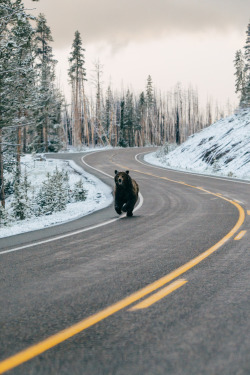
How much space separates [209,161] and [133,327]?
98.4 feet

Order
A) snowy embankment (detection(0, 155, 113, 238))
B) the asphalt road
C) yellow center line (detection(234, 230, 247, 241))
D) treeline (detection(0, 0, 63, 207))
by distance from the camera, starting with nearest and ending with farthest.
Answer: the asphalt road < yellow center line (detection(234, 230, 247, 241)) < snowy embankment (detection(0, 155, 113, 238)) < treeline (detection(0, 0, 63, 207))

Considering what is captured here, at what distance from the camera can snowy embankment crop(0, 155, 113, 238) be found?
1026cm

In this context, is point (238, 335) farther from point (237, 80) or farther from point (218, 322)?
point (237, 80)

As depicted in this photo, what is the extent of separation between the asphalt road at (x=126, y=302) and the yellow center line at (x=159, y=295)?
0.04ft

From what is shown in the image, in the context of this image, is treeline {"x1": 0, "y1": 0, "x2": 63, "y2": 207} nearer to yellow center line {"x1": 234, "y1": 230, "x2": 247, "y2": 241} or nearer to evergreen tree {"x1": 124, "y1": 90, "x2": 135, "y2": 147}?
yellow center line {"x1": 234, "y1": 230, "x2": 247, "y2": 241}

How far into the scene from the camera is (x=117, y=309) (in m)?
3.63

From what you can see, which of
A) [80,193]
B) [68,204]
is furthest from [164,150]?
[68,204]

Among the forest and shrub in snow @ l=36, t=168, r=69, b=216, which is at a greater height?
the forest

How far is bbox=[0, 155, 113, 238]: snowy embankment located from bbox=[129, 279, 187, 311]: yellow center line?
558 cm

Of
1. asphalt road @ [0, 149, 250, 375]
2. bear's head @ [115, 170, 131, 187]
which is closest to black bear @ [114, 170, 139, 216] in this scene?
bear's head @ [115, 170, 131, 187]

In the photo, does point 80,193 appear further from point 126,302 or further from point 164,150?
point 164,150

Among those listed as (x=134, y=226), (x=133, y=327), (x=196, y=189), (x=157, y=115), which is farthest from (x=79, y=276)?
(x=157, y=115)

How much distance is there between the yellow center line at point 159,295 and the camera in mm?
3707

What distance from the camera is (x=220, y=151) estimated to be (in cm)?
3198
